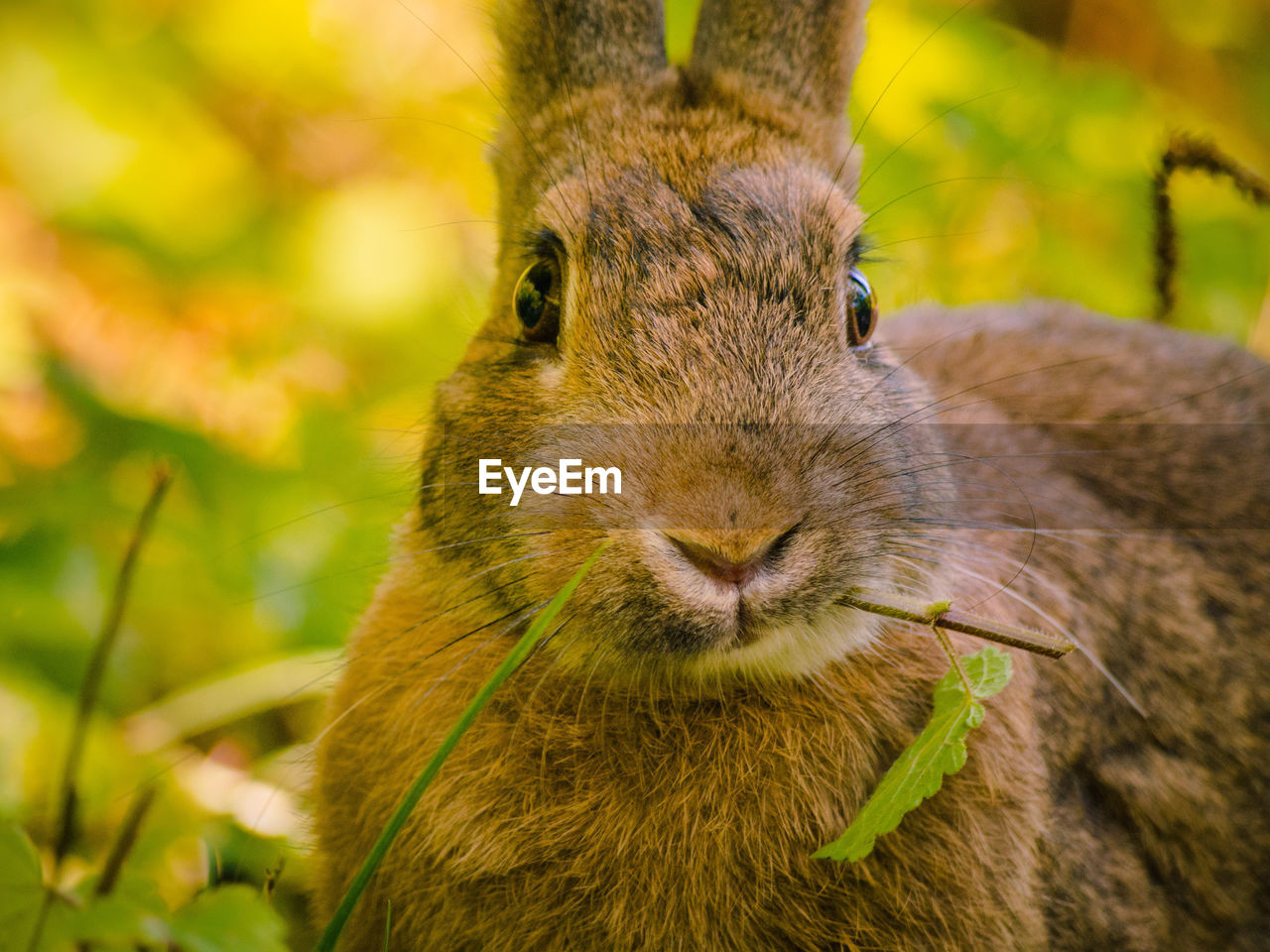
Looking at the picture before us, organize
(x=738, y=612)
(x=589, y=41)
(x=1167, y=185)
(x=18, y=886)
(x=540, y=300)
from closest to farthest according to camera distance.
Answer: (x=18, y=886)
(x=738, y=612)
(x=540, y=300)
(x=589, y=41)
(x=1167, y=185)

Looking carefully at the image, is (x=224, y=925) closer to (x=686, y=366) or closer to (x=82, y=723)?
(x=82, y=723)

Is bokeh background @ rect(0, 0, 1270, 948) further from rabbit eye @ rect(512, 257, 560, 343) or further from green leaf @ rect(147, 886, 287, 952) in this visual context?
green leaf @ rect(147, 886, 287, 952)

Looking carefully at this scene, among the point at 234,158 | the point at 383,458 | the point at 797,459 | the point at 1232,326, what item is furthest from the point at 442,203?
the point at 797,459

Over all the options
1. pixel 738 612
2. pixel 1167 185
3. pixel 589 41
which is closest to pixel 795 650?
pixel 738 612

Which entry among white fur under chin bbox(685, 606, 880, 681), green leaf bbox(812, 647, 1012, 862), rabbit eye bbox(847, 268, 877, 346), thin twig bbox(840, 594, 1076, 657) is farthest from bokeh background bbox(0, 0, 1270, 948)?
green leaf bbox(812, 647, 1012, 862)

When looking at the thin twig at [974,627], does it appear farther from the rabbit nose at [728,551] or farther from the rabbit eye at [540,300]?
→ the rabbit eye at [540,300]

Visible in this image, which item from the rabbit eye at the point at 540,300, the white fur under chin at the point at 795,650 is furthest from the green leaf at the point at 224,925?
the rabbit eye at the point at 540,300
